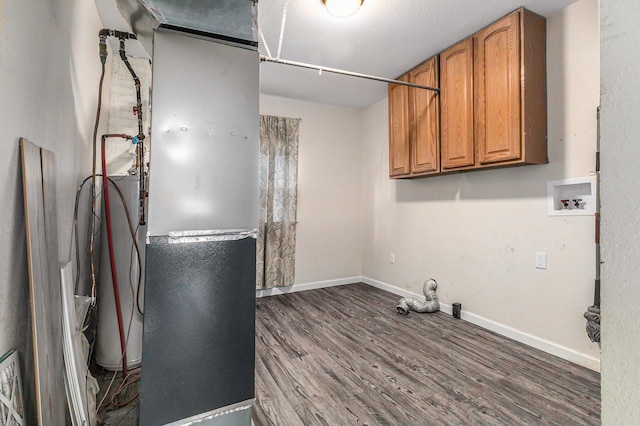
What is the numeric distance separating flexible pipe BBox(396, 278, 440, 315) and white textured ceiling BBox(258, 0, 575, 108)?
2.47 metres

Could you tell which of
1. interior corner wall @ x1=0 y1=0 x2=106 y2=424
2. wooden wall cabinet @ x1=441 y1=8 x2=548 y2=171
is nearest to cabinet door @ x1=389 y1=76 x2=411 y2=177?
wooden wall cabinet @ x1=441 y1=8 x2=548 y2=171

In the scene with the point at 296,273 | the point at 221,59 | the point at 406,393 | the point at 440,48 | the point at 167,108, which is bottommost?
the point at 406,393

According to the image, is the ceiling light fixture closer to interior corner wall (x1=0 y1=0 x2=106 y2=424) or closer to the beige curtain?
interior corner wall (x1=0 y1=0 x2=106 y2=424)

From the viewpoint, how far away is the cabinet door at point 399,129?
341 cm

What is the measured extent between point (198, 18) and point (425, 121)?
2.41 meters

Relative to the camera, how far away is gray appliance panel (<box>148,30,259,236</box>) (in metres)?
1.40

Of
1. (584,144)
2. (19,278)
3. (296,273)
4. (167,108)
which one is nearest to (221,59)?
(167,108)

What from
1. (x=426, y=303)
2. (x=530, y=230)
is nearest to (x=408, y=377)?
(x=426, y=303)

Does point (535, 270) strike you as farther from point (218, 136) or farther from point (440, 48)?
point (218, 136)

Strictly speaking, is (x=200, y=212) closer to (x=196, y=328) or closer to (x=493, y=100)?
(x=196, y=328)

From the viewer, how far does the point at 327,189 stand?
4.45 metres

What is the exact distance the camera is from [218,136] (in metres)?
1.50

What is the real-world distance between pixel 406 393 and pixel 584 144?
219cm

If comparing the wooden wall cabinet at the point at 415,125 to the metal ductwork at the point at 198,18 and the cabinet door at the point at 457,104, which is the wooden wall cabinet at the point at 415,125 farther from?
the metal ductwork at the point at 198,18
